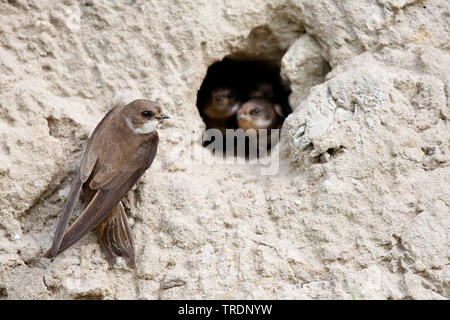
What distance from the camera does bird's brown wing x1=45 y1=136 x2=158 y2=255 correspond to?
277 centimetres

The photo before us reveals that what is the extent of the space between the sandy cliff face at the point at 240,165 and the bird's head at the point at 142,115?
6.0 inches

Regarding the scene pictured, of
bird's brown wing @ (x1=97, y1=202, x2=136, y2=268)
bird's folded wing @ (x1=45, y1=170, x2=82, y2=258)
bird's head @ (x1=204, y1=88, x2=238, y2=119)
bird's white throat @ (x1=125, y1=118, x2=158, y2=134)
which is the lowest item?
bird's head @ (x1=204, y1=88, x2=238, y2=119)

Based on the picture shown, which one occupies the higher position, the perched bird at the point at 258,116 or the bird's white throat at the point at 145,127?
the bird's white throat at the point at 145,127

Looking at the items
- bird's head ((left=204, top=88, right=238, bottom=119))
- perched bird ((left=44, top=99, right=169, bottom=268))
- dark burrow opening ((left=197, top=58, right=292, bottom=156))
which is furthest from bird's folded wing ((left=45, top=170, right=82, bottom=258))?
bird's head ((left=204, top=88, right=238, bottom=119))

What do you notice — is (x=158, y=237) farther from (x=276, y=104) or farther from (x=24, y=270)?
(x=276, y=104)

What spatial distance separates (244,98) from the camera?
15.7ft

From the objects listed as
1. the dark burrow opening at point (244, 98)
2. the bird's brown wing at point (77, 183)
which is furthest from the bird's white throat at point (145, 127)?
the dark burrow opening at point (244, 98)

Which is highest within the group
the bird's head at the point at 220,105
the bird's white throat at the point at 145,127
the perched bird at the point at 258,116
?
the bird's white throat at the point at 145,127

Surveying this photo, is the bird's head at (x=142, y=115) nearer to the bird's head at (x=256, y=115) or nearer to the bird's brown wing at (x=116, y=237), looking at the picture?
the bird's brown wing at (x=116, y=237)

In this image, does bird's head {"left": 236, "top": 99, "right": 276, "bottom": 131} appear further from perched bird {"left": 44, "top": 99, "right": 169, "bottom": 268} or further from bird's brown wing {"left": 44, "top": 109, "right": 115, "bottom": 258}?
bird's brown wing {"left": 44, "top": 109, "right": 115, "bottom": 258}

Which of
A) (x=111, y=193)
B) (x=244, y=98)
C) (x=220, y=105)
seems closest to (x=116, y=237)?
(x=111, y=193)

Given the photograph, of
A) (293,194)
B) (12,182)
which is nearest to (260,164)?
(293,194)

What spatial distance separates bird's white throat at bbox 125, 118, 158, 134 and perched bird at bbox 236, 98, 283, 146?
112 cm

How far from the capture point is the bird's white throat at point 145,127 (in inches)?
126
